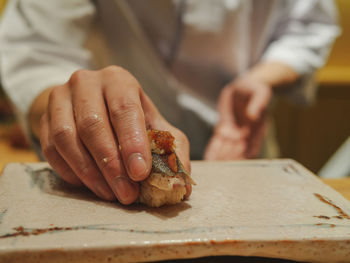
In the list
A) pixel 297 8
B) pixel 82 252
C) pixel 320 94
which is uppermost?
pixel 297 8

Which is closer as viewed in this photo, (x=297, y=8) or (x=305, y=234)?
(x=305, y=234)

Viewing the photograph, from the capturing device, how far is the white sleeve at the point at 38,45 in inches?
59.7

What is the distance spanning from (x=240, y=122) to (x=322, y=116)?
1997 millimetres

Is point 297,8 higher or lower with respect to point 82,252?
higher

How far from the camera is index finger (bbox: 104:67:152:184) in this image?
0.80 metres

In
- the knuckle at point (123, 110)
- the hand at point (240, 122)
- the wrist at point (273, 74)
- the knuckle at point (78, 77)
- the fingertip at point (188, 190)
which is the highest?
the knuckle at point (78, 77)

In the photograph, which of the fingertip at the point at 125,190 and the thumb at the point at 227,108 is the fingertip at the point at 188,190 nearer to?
the fingertip at the point at 125,190

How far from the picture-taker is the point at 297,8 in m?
2.13

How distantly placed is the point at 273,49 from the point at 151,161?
1.60 meters

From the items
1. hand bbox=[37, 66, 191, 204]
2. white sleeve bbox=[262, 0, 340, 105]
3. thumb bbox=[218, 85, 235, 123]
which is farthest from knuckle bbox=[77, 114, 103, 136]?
white sleeve bbox=[262, 0, 340, 105]

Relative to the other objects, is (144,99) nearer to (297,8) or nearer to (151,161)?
(151,161)

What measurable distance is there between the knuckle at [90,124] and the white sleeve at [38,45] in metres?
0.68

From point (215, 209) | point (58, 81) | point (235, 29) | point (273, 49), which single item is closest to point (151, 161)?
point (215, 209)

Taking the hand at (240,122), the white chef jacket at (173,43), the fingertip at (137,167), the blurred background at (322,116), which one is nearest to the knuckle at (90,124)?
the fingertip at (137,167)
